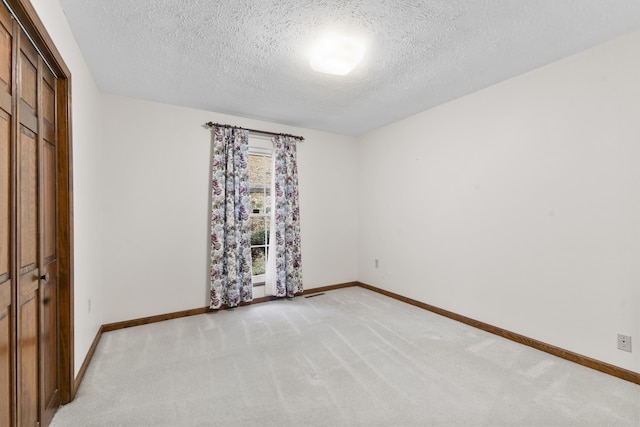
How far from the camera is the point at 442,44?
85.4 inches

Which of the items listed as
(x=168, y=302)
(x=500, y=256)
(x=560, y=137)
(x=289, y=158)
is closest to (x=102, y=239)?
(x=168, y=302)

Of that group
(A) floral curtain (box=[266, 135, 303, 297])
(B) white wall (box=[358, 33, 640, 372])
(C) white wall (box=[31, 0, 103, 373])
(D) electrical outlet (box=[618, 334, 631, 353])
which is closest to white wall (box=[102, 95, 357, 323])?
(C) white wall (box=[31, 0, 103, 373])

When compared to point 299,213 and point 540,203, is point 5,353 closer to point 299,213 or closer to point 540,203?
point 299,213

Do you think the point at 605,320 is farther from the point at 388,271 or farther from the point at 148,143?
the point at 148,143

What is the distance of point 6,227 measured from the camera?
1.21 meters

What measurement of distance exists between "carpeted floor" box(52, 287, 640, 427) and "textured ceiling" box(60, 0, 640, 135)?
2463mm

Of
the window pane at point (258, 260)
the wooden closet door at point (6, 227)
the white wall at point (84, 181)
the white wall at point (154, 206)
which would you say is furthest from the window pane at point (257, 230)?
the wooden closet door at point (6, 227)

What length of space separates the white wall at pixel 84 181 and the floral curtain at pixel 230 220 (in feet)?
3.68

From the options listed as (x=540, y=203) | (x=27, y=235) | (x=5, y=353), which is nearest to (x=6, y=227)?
(x=27, y=235)

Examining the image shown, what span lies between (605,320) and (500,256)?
86 centimetres

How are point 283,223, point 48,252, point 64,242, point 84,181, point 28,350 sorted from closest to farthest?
point 28,350 → point 48,252 → point 64,242 → point 84,181 → point 283,223

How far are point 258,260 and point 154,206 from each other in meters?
1.51

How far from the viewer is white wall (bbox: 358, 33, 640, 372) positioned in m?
2.13

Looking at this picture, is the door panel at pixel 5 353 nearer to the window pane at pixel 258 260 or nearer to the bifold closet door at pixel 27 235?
the bifold closet door at pixel 27 235
